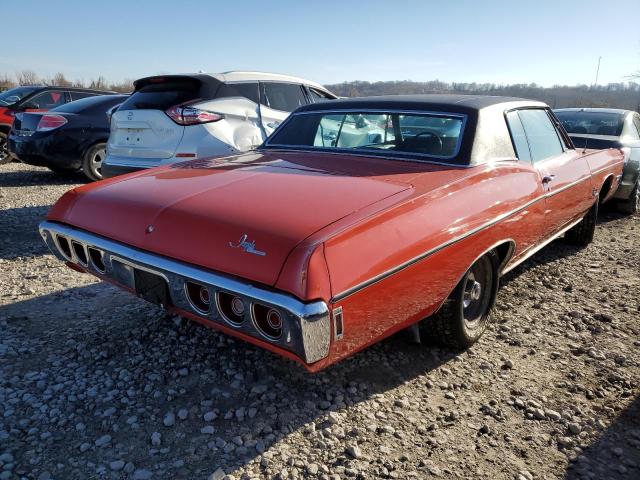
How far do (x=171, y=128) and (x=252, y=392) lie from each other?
3273mm

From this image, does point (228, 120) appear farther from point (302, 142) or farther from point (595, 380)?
point (595, 380)

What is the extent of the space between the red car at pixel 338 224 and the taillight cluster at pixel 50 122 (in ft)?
16.7

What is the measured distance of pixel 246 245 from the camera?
1869mm

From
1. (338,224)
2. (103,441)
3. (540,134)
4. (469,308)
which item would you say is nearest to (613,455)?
(469,308)

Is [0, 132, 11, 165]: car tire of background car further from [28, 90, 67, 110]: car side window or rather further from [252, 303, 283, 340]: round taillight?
[252, 303, 283, 340]: round taillight

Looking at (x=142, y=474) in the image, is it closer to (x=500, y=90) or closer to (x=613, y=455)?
(x=613, y=455)

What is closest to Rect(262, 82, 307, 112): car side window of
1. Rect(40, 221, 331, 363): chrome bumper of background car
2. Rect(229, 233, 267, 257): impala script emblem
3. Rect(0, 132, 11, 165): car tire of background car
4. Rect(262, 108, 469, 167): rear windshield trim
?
Rect(262, 108, 469, 167): rear windshield trim

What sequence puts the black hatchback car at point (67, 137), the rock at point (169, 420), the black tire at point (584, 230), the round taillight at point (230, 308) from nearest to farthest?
the round taillight at point (230, 308) < the rock at point (169, 420) < the black tire at point (584, 230) < the black hatchback car at point (67, 137)

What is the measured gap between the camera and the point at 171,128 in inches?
190

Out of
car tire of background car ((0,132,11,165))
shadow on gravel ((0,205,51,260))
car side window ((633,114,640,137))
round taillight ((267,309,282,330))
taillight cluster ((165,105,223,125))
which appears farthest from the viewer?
car tire of background car ((0,132,11,165))

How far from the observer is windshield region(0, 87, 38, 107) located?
9.49 m

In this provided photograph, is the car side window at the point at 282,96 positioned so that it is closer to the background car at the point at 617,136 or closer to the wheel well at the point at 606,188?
the background car at the point at 617,136

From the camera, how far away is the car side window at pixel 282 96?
18.2ft

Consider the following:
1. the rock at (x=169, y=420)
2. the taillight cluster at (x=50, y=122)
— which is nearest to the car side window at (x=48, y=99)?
the taillight cluster at (x=50, y=122)
